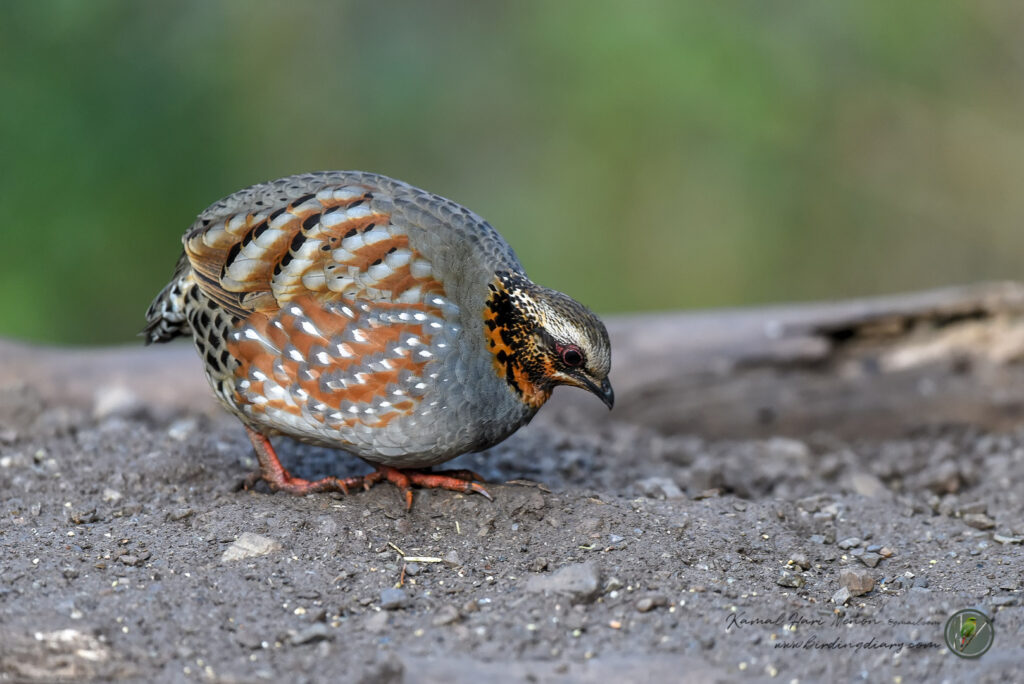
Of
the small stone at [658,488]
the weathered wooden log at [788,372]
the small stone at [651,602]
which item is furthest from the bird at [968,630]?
the weathered wooden log at [788,372]

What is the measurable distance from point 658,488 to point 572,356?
1173mm

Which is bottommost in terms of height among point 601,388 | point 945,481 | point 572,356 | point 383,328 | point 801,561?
point 945,481

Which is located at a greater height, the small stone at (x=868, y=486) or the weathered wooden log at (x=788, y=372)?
the weathered wooden log at (x=788, y=372)

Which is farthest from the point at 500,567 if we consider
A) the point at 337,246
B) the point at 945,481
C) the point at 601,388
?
the point at 945,481

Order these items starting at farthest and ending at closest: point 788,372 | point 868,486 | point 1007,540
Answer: point 788,372 < point 868,486 < point 1007,540

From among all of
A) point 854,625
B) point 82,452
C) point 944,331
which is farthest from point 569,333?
point 944,331

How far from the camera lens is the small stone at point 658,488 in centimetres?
534

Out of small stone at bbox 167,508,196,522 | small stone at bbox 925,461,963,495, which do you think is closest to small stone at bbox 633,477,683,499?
small stone at bbox 925,461,963,495

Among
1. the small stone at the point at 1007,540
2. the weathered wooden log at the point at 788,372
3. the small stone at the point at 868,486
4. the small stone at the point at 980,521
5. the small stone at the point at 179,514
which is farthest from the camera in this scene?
the weathered wooden log at the point at 788,372

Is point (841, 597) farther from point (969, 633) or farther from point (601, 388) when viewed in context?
point (601, 388)

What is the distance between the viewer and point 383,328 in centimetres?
458

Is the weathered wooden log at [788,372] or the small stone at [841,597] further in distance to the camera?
the weathered wooden log at [788,372]

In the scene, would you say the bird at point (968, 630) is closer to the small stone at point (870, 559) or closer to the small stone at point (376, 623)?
the small stone at point (870, 559)

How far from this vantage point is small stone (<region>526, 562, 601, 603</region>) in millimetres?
4004
